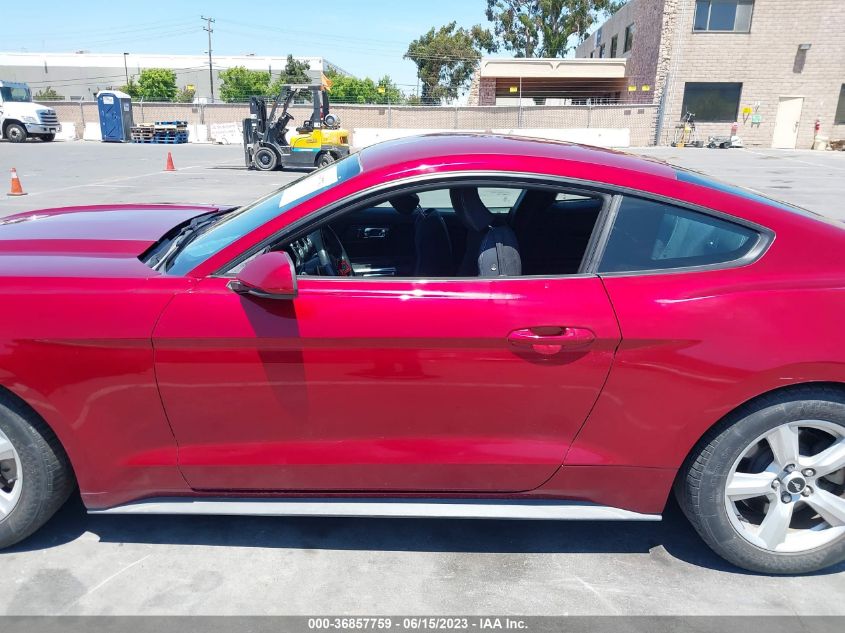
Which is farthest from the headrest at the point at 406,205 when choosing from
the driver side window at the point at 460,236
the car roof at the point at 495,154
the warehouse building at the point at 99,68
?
the warehouse building at the point at 99,68

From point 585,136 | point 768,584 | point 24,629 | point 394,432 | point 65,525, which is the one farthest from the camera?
point 585,136

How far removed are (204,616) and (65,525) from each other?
2.98 ft

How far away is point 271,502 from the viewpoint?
2.32 meters

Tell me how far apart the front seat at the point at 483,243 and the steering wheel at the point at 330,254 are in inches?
22.5

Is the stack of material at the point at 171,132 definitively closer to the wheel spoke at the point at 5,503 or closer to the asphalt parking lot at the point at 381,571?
the asphalt parking lot at the point at 381,571

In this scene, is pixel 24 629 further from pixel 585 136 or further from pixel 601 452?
pixel 585 136

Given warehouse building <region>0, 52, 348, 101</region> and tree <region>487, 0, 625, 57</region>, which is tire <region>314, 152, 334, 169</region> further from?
warehouse building <region>0, 52, 348, 101</region>

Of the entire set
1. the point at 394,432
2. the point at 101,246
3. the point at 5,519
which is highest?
the point at 101,246

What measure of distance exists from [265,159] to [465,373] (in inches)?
693

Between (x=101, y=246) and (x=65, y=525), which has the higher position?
(x=101, y=246)

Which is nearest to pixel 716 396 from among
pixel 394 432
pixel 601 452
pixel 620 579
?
pixel 601 452

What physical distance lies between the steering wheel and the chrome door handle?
0.49m

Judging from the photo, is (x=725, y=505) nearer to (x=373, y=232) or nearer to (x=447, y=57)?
(x=373, y=232)

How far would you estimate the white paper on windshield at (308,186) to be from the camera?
2.40 m
